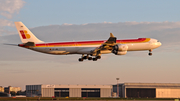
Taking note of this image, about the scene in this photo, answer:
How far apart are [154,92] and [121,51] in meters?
63.7

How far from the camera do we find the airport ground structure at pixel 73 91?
423 ft

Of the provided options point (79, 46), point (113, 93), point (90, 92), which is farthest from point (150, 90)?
point (79, 46)

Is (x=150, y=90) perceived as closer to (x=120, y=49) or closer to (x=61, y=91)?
(x=61, y=91)

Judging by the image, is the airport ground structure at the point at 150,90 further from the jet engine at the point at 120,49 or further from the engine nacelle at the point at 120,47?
the engine nacelle at the point at 120,47

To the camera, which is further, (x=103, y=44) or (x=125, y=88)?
(x=125, y=88)

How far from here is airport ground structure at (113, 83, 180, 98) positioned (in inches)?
4966

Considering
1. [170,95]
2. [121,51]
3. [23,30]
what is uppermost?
[23,30]

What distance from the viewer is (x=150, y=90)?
12800 centimetres

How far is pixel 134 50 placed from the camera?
76812mm

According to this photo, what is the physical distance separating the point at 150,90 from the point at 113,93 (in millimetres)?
16900

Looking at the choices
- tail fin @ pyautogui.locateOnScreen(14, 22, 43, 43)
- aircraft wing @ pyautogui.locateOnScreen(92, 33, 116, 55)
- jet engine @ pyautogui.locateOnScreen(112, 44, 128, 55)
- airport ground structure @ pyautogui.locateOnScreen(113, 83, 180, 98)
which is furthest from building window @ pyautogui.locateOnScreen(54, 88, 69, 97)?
tail fin @ pyautogui.locateOnScreen(14, 22, 43, 43)

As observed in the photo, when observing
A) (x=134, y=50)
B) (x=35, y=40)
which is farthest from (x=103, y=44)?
(x=35, y=40)

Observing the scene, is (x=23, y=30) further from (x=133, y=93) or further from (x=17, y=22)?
(x=133, y=93)

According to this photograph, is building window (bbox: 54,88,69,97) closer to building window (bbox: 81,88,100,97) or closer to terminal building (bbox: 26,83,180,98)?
terminal building (bbox: 26,83,180,98)
